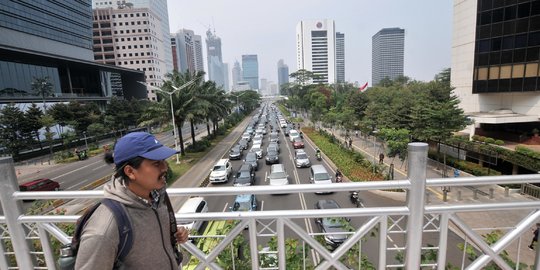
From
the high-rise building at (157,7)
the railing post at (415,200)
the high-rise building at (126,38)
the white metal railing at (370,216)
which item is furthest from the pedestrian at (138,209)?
the high-rise building at (157,7)

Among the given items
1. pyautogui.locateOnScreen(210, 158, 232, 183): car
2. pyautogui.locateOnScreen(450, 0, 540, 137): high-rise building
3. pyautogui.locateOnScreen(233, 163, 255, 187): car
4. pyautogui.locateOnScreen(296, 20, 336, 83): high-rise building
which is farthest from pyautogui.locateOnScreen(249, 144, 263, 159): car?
pyautogui.locateOnScreen(296, 20, 336, 83): high-rise building

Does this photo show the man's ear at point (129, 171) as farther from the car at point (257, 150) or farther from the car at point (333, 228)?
the car at point (257, 150)

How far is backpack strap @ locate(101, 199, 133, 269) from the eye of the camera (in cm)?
132

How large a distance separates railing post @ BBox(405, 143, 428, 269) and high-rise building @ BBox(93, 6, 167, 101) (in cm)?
8111

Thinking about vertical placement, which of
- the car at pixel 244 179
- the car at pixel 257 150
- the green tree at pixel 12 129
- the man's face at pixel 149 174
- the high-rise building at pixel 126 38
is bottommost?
the car at pixel 257 150

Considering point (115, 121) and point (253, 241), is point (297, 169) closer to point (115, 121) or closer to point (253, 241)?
point (253, 241)

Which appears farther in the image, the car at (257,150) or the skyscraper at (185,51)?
the skyscraper at (185,51)

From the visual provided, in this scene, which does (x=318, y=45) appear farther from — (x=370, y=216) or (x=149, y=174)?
(x=149, y=174)

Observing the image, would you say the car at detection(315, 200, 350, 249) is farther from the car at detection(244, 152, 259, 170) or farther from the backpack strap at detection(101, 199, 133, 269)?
the car at detection(244, 152, 259, 170)

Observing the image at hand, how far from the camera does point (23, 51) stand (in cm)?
3434

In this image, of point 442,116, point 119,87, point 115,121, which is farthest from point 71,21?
point 442,116

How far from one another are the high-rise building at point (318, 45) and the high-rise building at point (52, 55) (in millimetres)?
82913

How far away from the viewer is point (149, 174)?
1530 millimetres

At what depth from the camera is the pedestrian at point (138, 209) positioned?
1.28 metres
